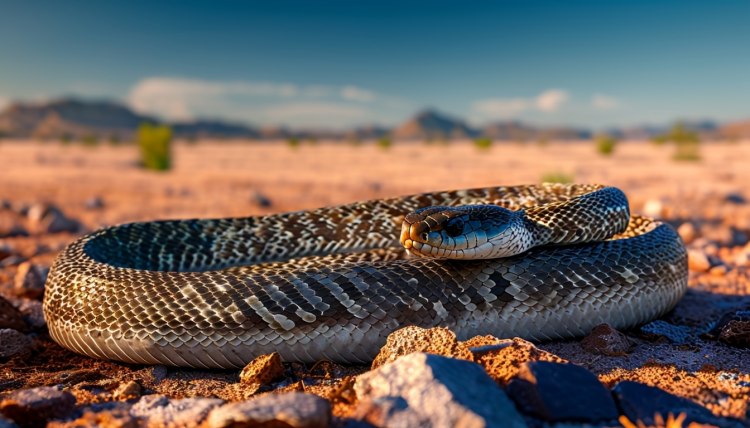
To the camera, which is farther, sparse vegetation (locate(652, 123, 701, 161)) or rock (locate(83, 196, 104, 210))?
sparse vegetation (locate(652, 123, 701, 161))

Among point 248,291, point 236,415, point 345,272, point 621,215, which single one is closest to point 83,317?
point 248,291

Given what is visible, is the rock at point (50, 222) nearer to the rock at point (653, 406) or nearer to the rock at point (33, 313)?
the rock at point (33, 313)

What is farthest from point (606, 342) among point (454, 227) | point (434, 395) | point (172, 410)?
point (172, 410)

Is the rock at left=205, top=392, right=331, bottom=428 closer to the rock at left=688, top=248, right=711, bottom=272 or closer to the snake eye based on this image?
the snake eye

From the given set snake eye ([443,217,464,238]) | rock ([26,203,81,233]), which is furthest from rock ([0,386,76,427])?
rock ([26,203,81,233])

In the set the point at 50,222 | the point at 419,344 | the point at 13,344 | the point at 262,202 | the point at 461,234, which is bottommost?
the point at 262,202

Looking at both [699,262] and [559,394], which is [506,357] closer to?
[559,394]

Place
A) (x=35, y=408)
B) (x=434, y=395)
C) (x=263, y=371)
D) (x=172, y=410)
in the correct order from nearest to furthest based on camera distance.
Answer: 1. (x=434, y=395)
2. (x=35, y=408)
3. (x=172, y=410)
4. (x=263, y=371)
